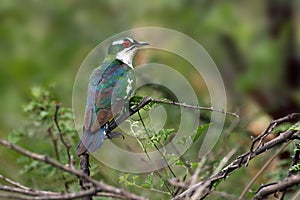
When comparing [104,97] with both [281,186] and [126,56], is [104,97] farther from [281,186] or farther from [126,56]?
[281,186]

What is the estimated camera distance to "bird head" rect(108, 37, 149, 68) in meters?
2.90

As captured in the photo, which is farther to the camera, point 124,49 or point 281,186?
point 124,49

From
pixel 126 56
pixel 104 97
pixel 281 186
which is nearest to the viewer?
pixel 281 186

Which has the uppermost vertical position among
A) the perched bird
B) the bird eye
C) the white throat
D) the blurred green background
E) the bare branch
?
the blurred green background

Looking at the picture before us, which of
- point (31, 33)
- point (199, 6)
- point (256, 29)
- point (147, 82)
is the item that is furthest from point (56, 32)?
point (147, 82)

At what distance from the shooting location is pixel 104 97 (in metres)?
2.55

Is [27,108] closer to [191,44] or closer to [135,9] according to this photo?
[191,44]

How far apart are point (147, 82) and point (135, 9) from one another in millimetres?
4135

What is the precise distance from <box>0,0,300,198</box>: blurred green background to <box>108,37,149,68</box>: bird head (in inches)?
149

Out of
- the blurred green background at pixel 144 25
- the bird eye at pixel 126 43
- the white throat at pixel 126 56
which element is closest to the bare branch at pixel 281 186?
the white throat at pixel 126 56

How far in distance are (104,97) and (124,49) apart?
0.48m

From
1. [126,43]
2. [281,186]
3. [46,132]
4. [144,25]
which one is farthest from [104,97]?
[144,25]

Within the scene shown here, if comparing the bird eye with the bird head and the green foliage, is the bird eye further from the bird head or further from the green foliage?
the green foliage

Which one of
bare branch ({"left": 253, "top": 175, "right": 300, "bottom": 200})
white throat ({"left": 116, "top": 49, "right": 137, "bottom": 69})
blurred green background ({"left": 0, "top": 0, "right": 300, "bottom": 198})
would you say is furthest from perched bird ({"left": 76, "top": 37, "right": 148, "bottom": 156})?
blurred green background ({"left": 0, "top": 0, "right": 300, "bottom": 198})
